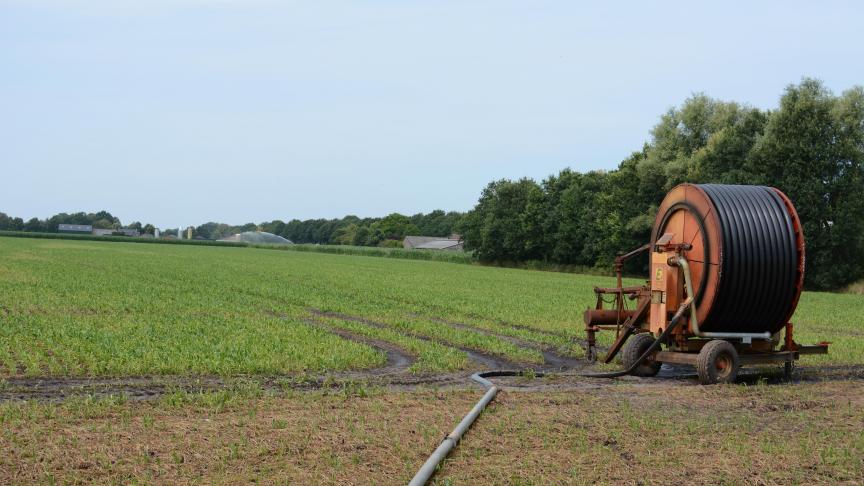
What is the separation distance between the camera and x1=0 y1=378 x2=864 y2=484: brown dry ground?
7.91m

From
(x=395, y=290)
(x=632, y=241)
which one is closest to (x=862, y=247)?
(x=632, y=241)

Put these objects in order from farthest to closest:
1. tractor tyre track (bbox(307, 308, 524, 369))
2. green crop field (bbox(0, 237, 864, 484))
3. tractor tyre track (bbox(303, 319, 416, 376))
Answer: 1. tractor tyre track (bbox(307, 308, 524, 369))
2. tractor tyre track (bbox(303, 319, 416, 376))
3. green crop field (bbox(0, 237, 864, 484))

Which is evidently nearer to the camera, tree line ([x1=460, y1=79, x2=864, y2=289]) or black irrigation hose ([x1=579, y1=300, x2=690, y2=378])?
black irrigation hose ([x1=579, y1=300, x2=690, y2=378])

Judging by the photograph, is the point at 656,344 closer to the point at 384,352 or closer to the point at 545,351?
the point at 545,351

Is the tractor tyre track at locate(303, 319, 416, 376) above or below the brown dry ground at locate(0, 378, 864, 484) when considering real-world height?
below

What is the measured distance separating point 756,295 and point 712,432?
5.01 meters

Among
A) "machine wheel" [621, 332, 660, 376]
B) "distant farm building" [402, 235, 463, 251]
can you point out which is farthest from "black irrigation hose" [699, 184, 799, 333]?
"distant farm building" [402, 235, 463, 251]

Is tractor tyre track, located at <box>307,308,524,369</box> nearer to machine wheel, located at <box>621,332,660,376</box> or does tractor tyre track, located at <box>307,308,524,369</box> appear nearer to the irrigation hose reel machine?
machine wheel, located at <box>621,332,660,376</box>

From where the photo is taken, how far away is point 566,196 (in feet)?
275

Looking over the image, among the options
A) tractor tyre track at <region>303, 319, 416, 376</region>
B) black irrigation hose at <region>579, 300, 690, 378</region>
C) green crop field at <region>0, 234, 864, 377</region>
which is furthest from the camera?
green crop field at <region>0, 234, 864, 377</region>

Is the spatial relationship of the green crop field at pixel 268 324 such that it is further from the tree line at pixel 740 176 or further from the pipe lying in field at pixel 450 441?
the tree line at pixel 740 176

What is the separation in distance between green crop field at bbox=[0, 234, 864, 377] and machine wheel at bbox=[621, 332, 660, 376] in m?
2.27

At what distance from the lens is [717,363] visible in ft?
46.2

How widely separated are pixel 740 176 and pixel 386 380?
45888mm
